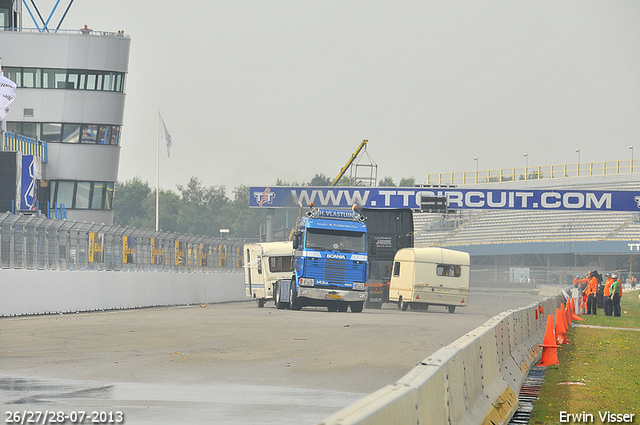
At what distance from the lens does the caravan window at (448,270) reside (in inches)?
1416

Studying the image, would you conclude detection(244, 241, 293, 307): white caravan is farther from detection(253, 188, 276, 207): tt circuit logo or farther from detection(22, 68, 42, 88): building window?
detection(22, 68, 42, 88): building window

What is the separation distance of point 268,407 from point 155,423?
150cm

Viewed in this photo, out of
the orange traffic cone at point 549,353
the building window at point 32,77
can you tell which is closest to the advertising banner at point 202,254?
the building window at point 32,77

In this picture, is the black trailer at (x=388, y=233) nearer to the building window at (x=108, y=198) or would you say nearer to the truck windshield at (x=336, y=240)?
the truck windshield at (x=336, y=240)

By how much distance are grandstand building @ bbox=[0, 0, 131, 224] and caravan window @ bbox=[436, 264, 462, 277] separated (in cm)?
2849

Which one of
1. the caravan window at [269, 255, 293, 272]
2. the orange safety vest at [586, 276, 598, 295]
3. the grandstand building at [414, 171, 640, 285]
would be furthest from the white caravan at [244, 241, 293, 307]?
the grandstand building at [414, 171, 640, 285]

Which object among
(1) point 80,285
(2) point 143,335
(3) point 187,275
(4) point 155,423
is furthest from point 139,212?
(4) point 155,423

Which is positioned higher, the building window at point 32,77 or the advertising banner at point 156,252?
the building window at point 32,77

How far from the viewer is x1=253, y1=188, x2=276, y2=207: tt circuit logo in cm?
6078

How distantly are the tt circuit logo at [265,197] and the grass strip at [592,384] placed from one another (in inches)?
1598

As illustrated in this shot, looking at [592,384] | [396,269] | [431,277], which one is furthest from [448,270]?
[592,384]

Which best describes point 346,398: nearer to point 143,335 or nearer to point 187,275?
point 143,335

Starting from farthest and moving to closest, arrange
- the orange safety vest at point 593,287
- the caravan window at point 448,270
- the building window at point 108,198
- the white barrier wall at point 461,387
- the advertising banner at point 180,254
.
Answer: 1. the building window at point 108,198
2. the advertising banner at point 180,254
3. the orange safety vest at point 593,287
4. the caravan window at point 448,270
5. the white barrier wall at point 461,387

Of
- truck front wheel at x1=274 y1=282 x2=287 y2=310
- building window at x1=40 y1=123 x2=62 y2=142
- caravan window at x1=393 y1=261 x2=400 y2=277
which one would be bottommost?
truck front wheel at x1=274 y1=282 x2=287 y2=310
